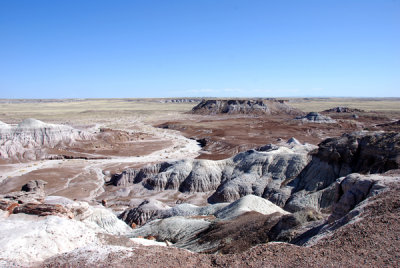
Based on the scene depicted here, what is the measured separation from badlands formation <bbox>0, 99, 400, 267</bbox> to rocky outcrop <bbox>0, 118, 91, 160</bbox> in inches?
7.5

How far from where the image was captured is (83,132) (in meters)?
62.1

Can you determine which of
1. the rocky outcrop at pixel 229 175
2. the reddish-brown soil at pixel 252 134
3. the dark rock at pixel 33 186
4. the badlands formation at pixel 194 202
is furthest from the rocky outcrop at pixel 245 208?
the reddish-brown soil at pixel 252 134

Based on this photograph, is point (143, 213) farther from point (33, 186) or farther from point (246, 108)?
point (246, 108)

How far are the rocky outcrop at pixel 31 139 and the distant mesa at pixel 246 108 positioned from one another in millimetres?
75999

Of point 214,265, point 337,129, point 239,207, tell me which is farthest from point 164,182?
point 337,129

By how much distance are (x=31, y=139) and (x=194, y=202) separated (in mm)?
37090

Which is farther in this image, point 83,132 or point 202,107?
point 202,107

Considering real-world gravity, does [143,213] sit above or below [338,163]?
below

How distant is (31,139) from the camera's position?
5369 centimetres

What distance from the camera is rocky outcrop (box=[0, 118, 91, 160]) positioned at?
1956 inches

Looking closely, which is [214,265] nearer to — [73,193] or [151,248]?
[151,248]

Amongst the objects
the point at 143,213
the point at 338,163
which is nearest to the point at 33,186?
the point at 143,213

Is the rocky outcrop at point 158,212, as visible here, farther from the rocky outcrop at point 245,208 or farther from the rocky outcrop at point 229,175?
the rocky outcrop at point 229,175

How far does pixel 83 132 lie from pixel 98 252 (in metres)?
55.0
